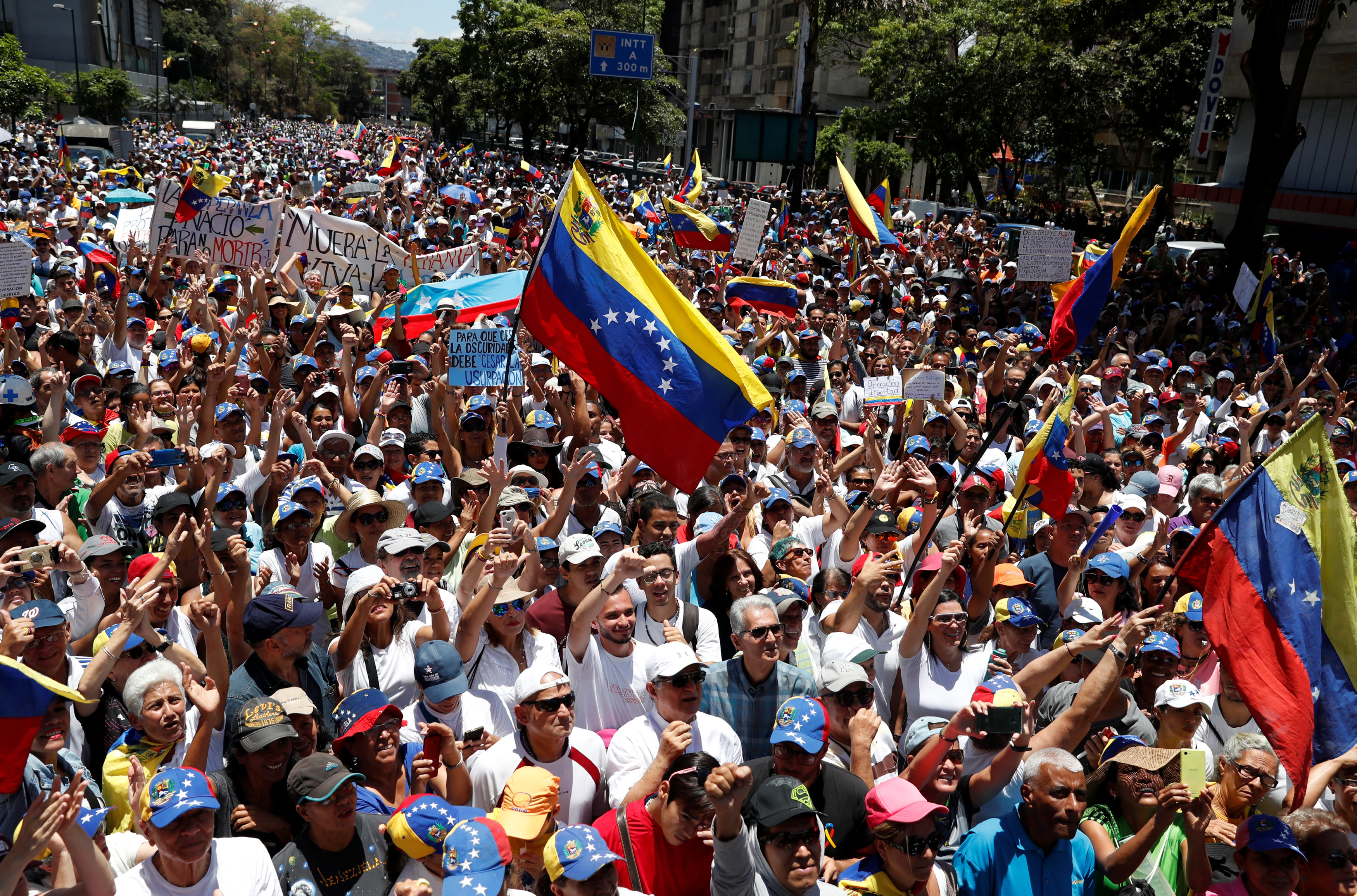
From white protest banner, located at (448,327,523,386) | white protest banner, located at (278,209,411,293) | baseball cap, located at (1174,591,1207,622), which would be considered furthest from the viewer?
white protest banner, located at (278,209,411,293)

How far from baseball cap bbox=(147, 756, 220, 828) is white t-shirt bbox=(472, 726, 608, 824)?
989mm

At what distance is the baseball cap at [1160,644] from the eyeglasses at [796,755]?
2.08m

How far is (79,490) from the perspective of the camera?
21.0ft

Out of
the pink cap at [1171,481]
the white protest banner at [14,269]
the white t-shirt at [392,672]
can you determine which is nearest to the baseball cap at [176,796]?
the white t-shirt at [392,672]

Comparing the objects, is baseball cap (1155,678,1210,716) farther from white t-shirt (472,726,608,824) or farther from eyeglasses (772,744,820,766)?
white t-shirt (472,726,608,824)

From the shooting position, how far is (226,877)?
3.38 meters

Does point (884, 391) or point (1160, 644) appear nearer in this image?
point (1160, 644)

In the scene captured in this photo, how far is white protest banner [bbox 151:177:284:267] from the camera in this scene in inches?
469

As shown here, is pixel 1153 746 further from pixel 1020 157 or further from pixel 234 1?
pixel 234 1

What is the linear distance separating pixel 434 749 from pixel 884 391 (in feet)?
18.6

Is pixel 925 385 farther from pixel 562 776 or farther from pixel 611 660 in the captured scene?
pixel 562 776

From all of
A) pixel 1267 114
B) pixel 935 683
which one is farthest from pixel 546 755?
pixel 1267 114

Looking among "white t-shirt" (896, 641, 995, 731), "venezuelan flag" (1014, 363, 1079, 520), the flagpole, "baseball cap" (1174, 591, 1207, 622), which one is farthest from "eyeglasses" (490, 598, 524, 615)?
"venezuelan flag" (1014, 363, 1079, 520)

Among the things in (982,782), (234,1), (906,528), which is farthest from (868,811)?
(234,1)
